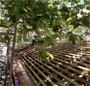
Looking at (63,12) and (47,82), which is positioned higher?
(63,12)

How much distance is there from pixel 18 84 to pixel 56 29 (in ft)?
5.01

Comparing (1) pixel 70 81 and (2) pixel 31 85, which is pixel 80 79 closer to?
(1) pixel 70 81

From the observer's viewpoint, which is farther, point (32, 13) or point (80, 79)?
point (80, 79)

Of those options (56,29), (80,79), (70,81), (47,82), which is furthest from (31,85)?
(56,29)

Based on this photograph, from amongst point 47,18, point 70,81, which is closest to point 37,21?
point 47,18

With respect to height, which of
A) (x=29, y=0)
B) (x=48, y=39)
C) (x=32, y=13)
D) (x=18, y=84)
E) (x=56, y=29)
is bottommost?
(x=18, y=84)

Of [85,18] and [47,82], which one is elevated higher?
[85,18]

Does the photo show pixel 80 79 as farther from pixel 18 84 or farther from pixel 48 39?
pixel 18 84

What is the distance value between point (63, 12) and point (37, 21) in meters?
0.34

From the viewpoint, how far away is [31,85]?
179 cm

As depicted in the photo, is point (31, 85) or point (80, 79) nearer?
point (80, 79)

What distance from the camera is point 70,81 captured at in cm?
134

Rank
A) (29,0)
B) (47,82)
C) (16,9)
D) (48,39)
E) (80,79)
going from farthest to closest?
(47,82)
(80,79)
(29,0)
(48,39)
(16,9)

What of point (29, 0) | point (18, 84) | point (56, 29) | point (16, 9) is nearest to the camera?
point (16, 9)
